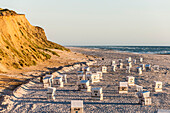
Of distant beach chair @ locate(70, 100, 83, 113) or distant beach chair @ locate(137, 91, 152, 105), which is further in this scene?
distant beach chair @ locate(137, 91, 152, 105)

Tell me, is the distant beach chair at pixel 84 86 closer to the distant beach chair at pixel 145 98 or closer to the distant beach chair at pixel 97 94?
the distant beach chair at pixel 97 94

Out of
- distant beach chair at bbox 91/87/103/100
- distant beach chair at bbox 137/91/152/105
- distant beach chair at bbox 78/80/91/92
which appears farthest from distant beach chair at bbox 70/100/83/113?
distant beach chair at bbox 78/80/91/92

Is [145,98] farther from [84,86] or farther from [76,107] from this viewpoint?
[84,86]

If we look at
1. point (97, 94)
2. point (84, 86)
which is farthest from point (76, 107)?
point (84, 86)

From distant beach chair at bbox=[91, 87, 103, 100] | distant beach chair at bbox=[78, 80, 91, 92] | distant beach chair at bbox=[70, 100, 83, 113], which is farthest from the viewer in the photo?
distant beach chair at bbox=[78, 80, 91, 92]

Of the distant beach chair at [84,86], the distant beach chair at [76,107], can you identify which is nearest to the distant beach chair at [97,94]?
the distant beach chair at [84,86]

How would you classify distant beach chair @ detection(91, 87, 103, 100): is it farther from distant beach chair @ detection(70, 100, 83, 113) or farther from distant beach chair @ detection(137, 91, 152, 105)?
distant beach chair @ detection(70, 100, 83, 113)

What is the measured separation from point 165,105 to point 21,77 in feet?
52.5

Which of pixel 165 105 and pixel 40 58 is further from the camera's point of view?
pixel 40 58

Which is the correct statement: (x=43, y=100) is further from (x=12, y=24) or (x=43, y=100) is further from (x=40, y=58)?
(x=12, y=24)

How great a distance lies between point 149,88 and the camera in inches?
728

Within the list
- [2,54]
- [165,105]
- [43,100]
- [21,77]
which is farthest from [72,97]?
[2,54]

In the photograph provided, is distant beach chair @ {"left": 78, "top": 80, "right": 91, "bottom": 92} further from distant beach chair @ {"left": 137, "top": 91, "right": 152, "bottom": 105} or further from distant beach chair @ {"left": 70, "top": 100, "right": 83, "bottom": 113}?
distant beach chair @ {"left": 70, "top": 100, "right": 83, "bottom": 113}

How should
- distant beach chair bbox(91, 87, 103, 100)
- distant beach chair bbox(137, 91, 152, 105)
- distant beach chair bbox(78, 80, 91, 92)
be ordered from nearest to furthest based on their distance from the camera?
distant beach chair bbox(137, 91, 152, 105)
distant beach chair bbox(91, 87, 103, 100)
distant beach chair bbox(78, 80, 91, 92)
